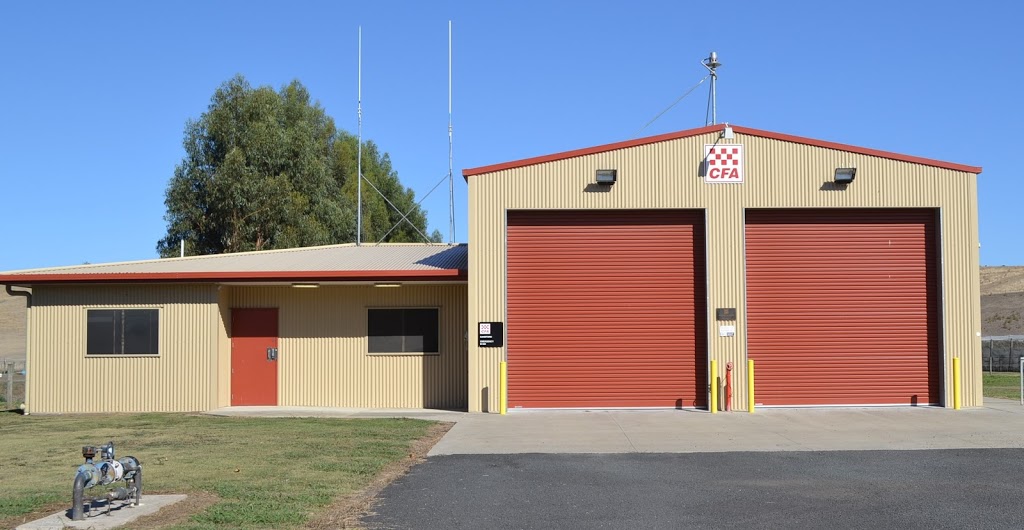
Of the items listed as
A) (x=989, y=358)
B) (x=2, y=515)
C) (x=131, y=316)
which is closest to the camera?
(x=2, y=515)

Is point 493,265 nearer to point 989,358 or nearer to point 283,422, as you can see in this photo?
point 283,422

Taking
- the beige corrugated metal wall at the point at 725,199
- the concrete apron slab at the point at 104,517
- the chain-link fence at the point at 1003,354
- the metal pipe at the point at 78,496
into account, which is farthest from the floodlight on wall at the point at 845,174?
the chain-link fence at the point at 1003,354

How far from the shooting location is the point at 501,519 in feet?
30.1

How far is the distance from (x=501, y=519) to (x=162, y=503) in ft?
10.9

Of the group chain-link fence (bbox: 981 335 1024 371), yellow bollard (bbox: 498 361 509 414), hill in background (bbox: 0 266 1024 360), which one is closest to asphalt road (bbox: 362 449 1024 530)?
yellow bollard (bbox: 498 361 509 414)

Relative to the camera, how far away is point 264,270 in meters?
21.0

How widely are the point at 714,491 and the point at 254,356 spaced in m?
13.9

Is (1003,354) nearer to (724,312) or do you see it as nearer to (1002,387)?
(1002,387)

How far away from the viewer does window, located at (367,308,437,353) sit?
71.4 feet

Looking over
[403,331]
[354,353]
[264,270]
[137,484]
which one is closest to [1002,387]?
[403,331]

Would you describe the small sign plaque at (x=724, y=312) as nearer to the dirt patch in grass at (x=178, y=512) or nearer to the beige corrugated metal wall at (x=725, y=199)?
the beige corrugated metal wall at (x=725, y=199)

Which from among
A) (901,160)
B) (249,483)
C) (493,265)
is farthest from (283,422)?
(901,160)

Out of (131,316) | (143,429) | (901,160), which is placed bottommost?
(143,429)

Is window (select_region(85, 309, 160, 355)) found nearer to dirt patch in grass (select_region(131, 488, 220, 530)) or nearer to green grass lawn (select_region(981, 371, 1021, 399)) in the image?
dirt patch in grass (select_region(131, 488, 220, 530))
